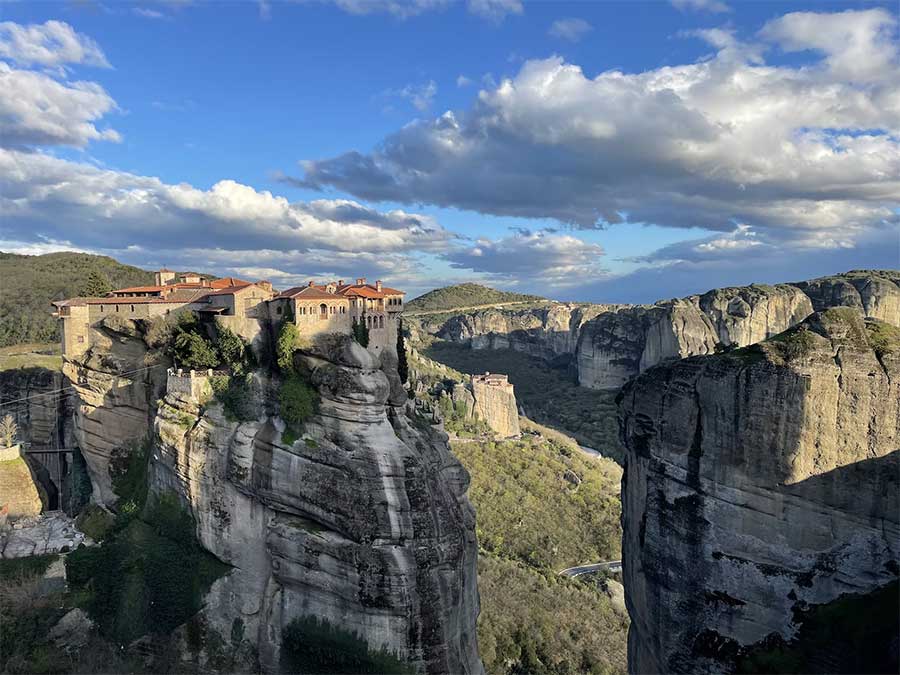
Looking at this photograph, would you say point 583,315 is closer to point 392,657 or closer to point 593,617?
point 593,617

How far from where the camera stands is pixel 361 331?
29.3 meters

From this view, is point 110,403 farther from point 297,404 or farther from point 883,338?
point 883,338

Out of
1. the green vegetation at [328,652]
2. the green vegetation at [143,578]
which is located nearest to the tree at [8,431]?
the green vegetation at [143,578]

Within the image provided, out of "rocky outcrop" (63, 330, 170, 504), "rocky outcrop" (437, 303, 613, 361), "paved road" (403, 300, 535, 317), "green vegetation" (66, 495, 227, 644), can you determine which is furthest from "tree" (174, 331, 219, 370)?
"paved road" (403, 300, 535, 317)

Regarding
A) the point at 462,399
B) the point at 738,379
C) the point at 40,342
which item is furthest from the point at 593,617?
the point at 40,342

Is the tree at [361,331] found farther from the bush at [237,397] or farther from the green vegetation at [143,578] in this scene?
the green vegetation at [143,578]

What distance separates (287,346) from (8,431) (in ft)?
62.9

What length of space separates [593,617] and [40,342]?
5897cm

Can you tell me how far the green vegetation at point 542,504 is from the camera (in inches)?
1818

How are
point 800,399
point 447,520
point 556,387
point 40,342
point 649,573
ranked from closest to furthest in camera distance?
point 800,399 < point 649,573 < point 447,520 < point 40,342 < point 556,387

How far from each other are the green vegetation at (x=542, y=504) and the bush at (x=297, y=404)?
25.0 m

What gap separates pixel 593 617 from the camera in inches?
1437

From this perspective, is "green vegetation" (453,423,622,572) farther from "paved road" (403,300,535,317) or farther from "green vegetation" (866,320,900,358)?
"paved road" (403,300,535,317)

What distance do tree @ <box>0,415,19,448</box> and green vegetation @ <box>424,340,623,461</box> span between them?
60.7 metres
